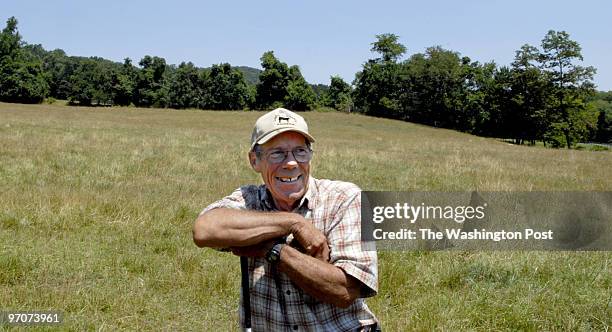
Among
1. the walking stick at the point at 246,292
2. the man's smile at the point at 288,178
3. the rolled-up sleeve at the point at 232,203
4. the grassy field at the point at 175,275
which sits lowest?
the grassy field at the point at 175,275

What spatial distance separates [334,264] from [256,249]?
38 centimetres

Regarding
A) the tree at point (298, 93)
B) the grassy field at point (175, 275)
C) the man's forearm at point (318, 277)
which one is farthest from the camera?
the tree at point (298, 93)

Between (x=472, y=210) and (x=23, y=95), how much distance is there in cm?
8659

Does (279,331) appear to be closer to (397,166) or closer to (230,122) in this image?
(397,166)

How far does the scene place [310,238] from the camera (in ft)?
7.50

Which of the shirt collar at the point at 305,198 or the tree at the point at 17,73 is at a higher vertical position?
the tree at the point at 17,73

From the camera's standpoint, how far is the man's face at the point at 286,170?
250cm

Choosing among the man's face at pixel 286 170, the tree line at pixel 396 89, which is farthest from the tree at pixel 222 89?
the man's face at pixel 286 170

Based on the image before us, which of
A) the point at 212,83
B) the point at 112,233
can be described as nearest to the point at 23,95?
the point at 212,83

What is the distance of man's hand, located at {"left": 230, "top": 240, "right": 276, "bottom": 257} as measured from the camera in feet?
7.72

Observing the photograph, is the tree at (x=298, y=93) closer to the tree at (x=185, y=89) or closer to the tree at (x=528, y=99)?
the tree at (x=185, y=89)

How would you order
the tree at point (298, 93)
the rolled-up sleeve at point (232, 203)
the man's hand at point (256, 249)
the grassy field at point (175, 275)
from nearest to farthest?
the man's hand at point (256, 249) → the rolled-up sleeve at point (232, 203) → the grassy field at point (175, 275) → the tree at point (298, 93)

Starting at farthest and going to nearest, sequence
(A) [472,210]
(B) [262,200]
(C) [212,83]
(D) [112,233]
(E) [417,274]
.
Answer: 1. (C) [212,83]
2. (A) [472,210]
3. (D) [112,233]
4. (E) [417,274]
5. (B) [262,200]

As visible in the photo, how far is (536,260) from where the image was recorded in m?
5.54
